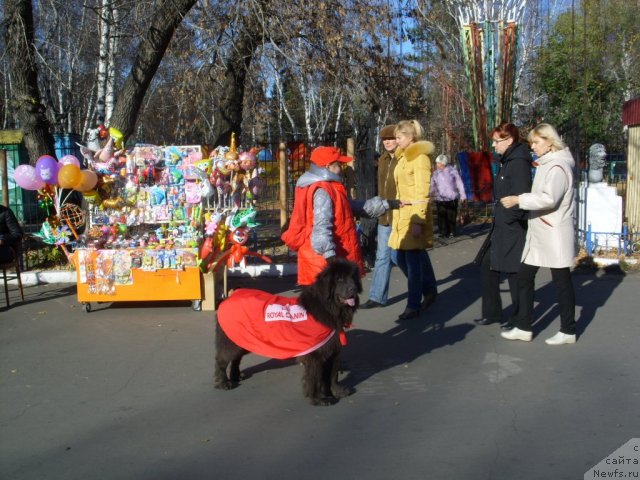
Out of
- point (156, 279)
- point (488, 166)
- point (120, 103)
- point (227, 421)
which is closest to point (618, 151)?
point (488, 166)

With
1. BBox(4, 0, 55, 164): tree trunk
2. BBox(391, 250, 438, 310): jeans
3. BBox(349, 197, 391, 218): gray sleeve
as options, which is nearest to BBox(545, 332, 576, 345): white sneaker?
BBox(391, 250, 438, 310): jeans

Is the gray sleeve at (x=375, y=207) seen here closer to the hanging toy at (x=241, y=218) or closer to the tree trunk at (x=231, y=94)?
the hanging toy at (x=241, y=218)

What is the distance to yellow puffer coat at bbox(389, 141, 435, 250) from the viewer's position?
6.90 meters

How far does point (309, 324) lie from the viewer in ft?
15.6

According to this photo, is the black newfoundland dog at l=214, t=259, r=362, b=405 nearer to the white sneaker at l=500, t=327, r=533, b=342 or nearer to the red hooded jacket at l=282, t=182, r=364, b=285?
the red hooded jacket at l=282, t=182, r=364, b=285

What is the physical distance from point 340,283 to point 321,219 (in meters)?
0.89

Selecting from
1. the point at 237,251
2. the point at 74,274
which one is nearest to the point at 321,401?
the point at 237,251

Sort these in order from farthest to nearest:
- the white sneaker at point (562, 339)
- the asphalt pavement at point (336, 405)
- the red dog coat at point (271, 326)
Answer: the white sneaker at point (562, 339), the red dog coat at point (271, 326), the asphalt pavement at point (336, 405)

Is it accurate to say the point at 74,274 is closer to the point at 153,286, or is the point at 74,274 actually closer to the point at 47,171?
the point at 47,171

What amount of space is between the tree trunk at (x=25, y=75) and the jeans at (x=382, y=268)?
20.8 feet

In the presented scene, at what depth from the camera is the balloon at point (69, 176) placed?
7.48 m

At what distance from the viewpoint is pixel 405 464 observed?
390 cm

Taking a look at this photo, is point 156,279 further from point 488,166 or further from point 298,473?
point 488,166

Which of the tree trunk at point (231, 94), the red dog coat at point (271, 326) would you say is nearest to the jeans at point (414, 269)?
the red dog coat at point (271, 326)
